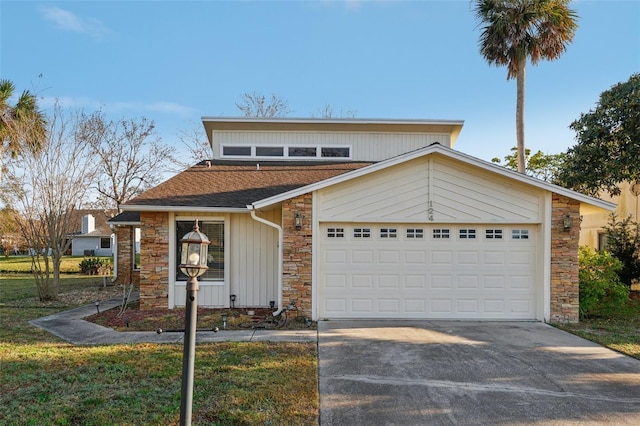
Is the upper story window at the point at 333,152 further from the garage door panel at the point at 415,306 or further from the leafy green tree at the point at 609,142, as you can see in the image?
the leafy green tree at the point at 609,142

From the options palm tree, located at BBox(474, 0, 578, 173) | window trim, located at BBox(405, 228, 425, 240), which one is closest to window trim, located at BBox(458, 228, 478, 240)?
window trim, located at BBox(405, 228, 425, 240)

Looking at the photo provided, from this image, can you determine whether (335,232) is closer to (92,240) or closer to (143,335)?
(143,335)

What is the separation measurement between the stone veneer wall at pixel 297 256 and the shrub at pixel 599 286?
259 inches

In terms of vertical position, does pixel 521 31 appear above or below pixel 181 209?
above

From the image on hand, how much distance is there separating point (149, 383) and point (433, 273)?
624cm

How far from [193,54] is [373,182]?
818 centimetres

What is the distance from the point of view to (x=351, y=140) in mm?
12883

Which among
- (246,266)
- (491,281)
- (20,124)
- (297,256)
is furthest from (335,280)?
(20,124)

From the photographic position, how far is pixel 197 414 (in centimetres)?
396

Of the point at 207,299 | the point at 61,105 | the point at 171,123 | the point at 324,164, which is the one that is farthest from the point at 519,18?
the point at 171,123

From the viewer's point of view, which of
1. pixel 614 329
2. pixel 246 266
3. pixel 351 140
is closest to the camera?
pixel 614 329

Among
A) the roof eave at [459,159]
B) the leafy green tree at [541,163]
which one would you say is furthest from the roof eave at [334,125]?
the leafy green tree at [541,163]

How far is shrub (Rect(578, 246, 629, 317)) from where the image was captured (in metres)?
8.89

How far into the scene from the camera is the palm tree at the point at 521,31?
49.0ft
